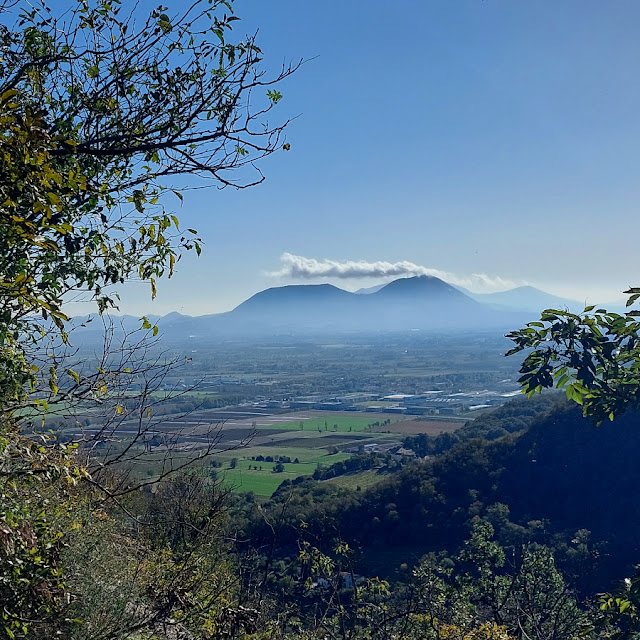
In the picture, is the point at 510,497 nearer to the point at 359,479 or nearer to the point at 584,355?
the point at 359,479

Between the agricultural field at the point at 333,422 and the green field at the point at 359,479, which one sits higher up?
the green field at the point at 359,479

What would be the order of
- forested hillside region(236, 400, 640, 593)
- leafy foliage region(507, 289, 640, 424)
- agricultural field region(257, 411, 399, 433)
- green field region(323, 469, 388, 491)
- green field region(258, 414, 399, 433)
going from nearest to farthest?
1. leafy foliage region(507, 289, 640, 424)
2. forested hillside region(236, 400, 640, 593)
3. green field region(323, 469, 388, 491)
4. green field region(258, 414, 399, 433)
5. agricultural field region(257, 411, 399, 433)

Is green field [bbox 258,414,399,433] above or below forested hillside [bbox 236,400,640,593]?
below

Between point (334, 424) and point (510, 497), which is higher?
point (510, 497)

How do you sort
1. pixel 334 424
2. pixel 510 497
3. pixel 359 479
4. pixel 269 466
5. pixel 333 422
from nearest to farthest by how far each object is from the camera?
pixel 510 497
pixel 359 479
pixel 269 466
pixel 334 424
pixel 333 422

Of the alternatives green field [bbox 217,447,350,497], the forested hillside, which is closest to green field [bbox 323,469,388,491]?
green field [bbox 217,447,350,497]

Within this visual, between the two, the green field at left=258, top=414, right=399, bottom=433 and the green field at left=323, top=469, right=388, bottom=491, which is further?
the green field at left=258, top=414, right=399, bottom=433

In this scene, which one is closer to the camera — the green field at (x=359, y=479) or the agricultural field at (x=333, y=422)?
the green field at (x=359, y=479)

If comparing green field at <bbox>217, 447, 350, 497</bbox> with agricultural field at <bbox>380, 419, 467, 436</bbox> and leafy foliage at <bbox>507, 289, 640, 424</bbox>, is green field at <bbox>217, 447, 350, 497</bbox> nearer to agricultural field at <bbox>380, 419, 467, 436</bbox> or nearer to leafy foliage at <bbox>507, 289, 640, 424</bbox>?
agricultural field at <bbox>380, 419, 467, 436</bbox>

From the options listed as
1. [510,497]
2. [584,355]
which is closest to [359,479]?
[510,497]

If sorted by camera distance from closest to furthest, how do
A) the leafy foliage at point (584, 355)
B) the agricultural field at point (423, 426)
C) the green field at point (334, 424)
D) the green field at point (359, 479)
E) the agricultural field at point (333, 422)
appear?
1. the leafy foliage at point (584, 355)
2. the green field at point (359, 479)
3. the agricultural field at point (423, 426)
4. the green field at point (334, 424)
5. the agricultural field at point (333, 422)

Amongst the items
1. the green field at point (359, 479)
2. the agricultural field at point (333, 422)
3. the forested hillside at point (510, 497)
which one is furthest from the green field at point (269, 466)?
the agricultural field at point (333, 422)

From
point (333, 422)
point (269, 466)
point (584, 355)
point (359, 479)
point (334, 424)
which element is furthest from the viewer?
point (333, 422)

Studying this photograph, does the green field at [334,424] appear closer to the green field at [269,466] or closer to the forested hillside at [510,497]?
the green field at [269,466]
